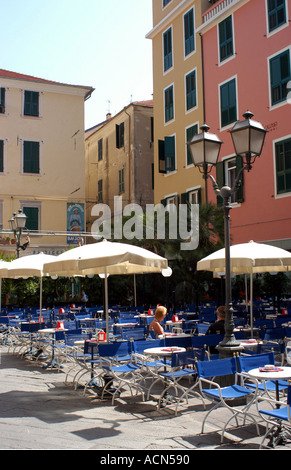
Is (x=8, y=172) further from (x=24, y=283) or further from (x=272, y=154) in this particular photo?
(x=272, y=154)

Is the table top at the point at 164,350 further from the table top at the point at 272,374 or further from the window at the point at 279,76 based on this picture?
the window at the point at 279,76

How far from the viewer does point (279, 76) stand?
65.5ft

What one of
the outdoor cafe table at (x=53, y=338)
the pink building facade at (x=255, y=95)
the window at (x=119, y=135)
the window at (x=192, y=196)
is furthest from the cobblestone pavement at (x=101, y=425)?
the window at (x=119, y=135)

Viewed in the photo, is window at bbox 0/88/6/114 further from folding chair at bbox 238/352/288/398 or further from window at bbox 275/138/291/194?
folding chair at bbox 238/352/288/398

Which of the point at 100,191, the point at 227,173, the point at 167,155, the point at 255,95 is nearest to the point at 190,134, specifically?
the point at 167,155

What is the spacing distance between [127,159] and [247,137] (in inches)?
987

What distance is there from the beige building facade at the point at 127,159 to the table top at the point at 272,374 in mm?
25516

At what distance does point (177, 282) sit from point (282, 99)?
8.31 meters

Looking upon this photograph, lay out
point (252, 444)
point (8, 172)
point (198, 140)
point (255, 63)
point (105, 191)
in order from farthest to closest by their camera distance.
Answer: point (105, 191), point (8, 172), point (255, 63), point (198, 140), point (252, 444)

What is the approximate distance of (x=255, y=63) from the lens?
21.4m

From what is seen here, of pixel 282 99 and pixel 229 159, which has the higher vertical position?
pixel 282 99

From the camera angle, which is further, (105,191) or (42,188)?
(105,191)

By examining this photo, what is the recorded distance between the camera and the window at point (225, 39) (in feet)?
75.7
